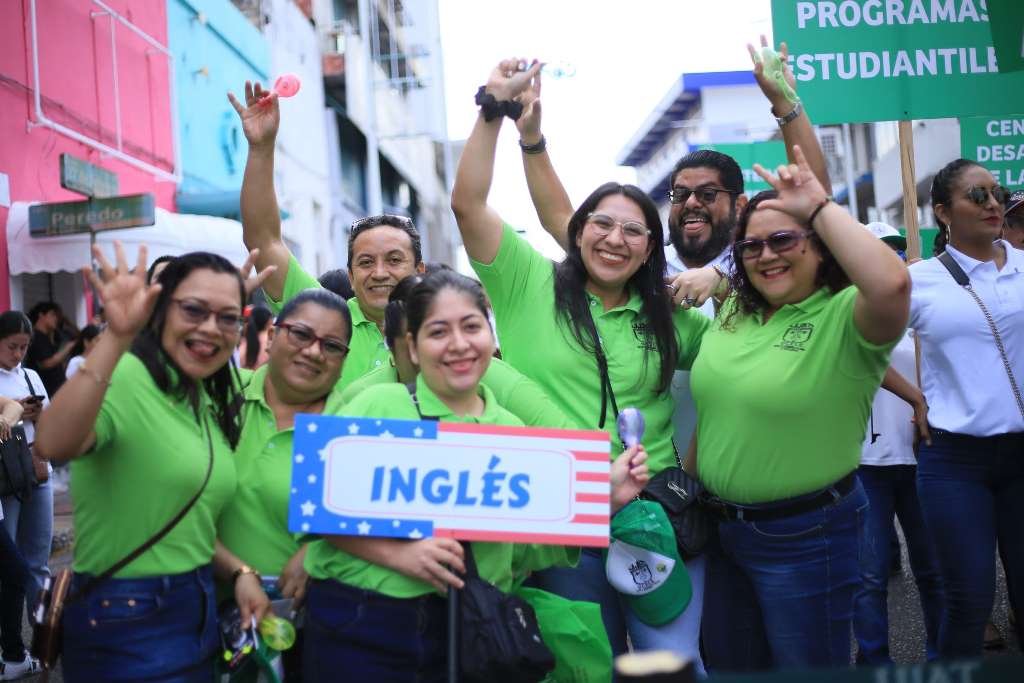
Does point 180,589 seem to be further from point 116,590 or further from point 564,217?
point 564,217

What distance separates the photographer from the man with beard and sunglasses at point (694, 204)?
3.87 meters

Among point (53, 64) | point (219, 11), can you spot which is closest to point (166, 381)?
point (53, 64)

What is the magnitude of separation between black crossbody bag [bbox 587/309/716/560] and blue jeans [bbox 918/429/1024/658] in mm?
1337

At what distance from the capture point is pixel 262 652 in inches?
122

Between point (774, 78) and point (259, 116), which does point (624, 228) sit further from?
point (259, 116)

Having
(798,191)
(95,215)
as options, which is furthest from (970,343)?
(95,215)

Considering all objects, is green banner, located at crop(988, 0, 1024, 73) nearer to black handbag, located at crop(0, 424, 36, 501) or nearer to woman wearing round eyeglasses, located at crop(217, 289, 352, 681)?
woman wearing round eyeglasses, located at crop(217, 289, 352, 681)

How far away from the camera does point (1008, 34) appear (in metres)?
5.65

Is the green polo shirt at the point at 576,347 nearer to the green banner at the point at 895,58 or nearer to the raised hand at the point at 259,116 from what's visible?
the raised hand at the point at 259,116

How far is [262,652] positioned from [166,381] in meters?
0.83

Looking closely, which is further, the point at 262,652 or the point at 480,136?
the point at 480,136

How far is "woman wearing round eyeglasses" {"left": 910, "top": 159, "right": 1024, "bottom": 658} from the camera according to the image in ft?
14.2

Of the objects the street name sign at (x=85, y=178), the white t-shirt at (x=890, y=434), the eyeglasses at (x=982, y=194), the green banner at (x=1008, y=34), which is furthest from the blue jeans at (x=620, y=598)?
the street name sign at (x=85, y=178)

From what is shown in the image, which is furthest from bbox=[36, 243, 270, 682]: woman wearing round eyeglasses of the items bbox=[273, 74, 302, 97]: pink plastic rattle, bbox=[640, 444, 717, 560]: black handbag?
bbox=[640, 444, 717, 560]: black handbag
